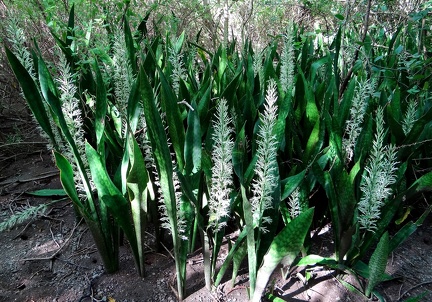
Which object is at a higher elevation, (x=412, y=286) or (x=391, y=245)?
(x=391, y=245)

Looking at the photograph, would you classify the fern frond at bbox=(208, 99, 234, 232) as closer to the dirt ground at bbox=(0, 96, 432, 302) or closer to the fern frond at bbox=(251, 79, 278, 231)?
the fern frond at bbox=(251, 79, 278, 231)

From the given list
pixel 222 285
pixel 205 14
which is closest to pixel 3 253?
pixel 222 285

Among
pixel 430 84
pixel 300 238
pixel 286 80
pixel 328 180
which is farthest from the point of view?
pixel 430 84

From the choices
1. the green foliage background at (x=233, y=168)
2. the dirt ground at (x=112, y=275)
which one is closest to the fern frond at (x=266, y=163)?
the green foliage background at (x=233, y=168)

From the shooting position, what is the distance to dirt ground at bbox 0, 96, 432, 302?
3.87 feet

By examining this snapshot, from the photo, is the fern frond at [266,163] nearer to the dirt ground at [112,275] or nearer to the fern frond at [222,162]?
the fern frond at [222,162]

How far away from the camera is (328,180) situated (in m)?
1.10

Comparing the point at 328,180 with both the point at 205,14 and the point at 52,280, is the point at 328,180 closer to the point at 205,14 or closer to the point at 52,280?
the point at 52,280

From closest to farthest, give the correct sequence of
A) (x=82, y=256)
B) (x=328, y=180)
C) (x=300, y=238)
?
(x=300, y=238) → (x=328, y=180) → (x=82, y=256)

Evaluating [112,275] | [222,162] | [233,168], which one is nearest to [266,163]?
[222,162]

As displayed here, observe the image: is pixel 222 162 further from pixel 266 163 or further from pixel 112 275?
pixel 112 275

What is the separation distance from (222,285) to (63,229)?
0.78 m

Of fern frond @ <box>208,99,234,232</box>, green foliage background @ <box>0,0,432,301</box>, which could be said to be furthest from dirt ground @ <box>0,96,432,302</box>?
fern frond @ <box>208,99,234,232</box>

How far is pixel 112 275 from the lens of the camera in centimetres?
127
